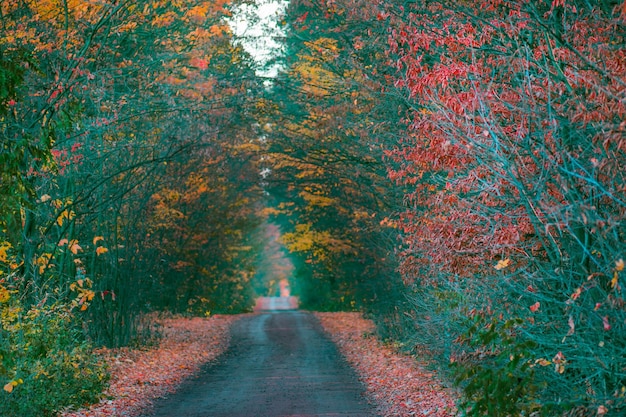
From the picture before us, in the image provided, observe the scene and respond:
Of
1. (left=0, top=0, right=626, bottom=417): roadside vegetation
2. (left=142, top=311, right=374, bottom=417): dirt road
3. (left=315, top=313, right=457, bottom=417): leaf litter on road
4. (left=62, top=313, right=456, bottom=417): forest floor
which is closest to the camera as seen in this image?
(left=0, top=0, right=626, bottom=417): roadside vegetation

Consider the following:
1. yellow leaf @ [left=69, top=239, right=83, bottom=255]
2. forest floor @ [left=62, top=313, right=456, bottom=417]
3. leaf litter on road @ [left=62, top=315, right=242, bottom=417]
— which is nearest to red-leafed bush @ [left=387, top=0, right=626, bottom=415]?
forest floor @ [left=62, top=313, right=456, bottom=417]

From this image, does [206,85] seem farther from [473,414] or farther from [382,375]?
[473,414]

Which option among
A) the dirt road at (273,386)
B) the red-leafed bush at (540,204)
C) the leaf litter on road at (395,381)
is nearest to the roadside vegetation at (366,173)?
the red-leafed bush at (540,204)

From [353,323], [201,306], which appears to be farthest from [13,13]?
[201,306]

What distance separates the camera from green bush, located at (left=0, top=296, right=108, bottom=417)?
9.83m

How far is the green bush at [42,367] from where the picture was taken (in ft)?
32.2

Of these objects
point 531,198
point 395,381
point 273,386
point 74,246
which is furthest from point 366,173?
point 531,198

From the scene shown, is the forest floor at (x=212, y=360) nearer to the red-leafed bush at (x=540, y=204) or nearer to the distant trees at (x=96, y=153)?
the distant trees at (x=96, y=153)

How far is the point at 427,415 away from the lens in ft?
34.5

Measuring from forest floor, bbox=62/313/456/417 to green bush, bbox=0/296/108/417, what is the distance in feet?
1.09

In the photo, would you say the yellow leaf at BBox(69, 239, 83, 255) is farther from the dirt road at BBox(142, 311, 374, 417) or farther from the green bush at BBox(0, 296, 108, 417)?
the dirt road at BBox(142, 311, 374, 417)

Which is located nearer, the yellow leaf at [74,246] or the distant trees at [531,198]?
the distant trees at [531,198]

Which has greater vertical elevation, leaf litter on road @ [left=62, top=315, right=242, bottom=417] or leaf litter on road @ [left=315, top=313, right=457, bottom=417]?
leaf litter on road @ [left=62, top=315, right=242, bottom=417]

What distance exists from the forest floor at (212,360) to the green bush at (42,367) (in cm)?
33
